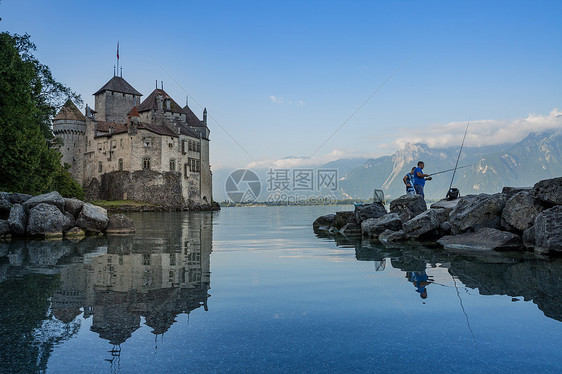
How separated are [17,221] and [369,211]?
49.7ft

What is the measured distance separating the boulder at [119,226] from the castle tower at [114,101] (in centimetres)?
7134

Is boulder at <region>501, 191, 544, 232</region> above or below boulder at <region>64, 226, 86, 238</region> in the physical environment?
above

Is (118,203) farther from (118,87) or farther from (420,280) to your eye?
(420,280)

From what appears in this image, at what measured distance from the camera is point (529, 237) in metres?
12.5

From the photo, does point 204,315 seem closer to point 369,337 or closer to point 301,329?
point 301,329

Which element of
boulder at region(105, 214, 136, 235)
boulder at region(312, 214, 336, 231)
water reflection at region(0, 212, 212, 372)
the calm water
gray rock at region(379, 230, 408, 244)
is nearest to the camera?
the calm water

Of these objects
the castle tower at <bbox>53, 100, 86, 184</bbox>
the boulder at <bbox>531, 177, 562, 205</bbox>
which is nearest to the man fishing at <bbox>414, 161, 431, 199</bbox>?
the boulder at <bbox>531, 177, 562, 205</bbox>

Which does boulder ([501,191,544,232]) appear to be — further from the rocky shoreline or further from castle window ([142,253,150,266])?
castle window ([142,253,150,266])

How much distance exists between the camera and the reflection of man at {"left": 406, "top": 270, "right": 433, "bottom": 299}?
278 inches

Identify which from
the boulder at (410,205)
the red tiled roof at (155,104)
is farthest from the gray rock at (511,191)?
the red tiled roof at (155,104)

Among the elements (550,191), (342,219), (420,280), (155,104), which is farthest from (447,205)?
(155,104)

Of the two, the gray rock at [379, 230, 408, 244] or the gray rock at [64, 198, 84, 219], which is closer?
the gray rock at [379, 230, 408, 244]

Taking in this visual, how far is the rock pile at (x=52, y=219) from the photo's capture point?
17672mm

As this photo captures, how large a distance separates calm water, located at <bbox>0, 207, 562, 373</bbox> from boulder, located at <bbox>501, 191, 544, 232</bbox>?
293cm
